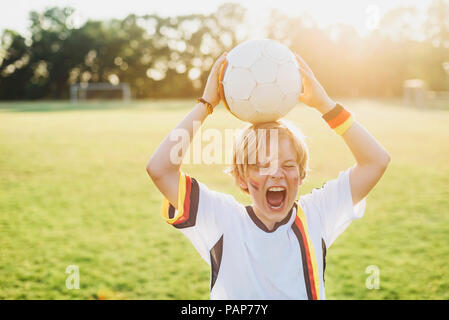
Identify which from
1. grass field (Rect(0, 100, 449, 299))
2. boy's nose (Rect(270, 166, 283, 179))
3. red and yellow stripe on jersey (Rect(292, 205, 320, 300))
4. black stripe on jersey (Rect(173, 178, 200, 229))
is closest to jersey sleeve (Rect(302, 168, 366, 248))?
red and yellow stripe on jersey (Rect(292, 205, 320, 300))

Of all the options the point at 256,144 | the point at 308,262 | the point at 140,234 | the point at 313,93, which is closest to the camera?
the point at 308,262

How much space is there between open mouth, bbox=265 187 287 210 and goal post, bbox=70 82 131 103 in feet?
139

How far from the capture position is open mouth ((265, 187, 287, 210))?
71.1 inches

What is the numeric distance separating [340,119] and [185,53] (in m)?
45.7

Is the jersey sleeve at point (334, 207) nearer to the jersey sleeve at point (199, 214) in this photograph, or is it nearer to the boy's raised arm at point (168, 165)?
the jersey sleeve at point (199, 214)

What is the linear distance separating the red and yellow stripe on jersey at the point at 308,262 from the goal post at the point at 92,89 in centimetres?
4243

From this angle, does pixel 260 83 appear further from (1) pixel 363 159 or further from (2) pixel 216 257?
(2) pixel 216 257

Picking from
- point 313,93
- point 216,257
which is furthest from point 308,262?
point 313,93

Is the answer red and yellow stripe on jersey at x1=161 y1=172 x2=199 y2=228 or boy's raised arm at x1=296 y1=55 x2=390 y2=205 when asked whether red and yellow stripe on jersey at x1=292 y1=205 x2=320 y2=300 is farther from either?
red and yellow stripe on jersey at x1=161 y1=172 x2=199 y2=228

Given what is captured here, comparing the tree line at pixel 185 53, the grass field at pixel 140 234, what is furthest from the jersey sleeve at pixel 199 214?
the tree line at pixel 185 53

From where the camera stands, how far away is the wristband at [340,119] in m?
1.91

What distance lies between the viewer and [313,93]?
1959 millimetres
